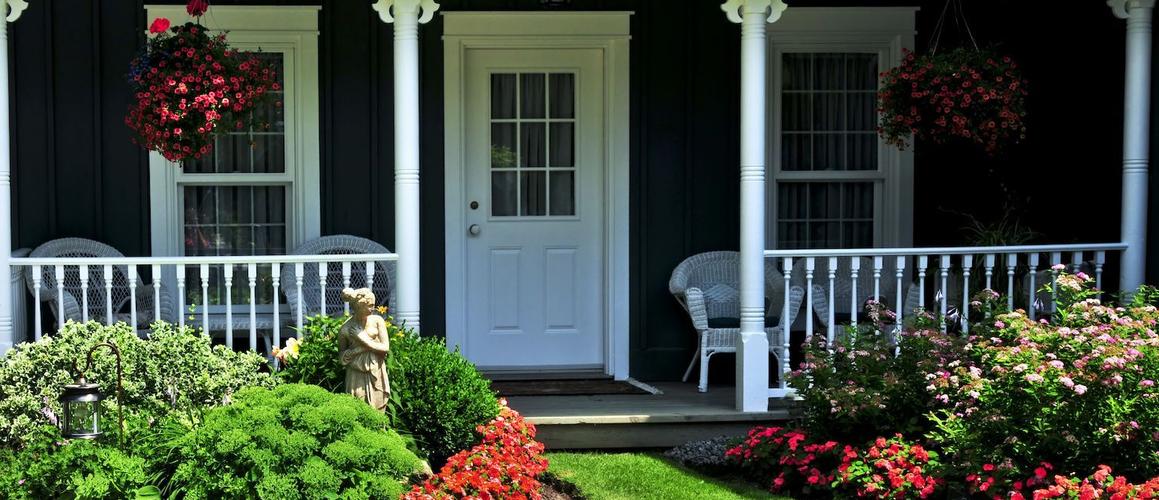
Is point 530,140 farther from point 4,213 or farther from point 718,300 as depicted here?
point 4,213

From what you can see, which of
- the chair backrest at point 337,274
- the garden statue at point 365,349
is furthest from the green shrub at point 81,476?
the chair backrest at point 337,274

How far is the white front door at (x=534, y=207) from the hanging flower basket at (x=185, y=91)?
1786 mm

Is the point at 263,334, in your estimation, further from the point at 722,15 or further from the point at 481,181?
the point at 722,15

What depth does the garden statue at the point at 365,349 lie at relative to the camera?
A: 18.4ft

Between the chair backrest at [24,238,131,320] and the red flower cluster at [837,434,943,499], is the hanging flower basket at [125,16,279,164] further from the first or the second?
the red flower cluster at [837,434,943,499]

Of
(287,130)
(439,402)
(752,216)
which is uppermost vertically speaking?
(287,130)

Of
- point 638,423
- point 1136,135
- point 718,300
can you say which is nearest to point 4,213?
point 638,423

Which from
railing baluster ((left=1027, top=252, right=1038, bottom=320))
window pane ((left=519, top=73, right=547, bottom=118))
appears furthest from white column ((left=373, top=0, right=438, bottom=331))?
railing baluster ((left=1027, top=252, right=1038, bottom=320))

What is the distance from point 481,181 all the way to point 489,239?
1.16 ft

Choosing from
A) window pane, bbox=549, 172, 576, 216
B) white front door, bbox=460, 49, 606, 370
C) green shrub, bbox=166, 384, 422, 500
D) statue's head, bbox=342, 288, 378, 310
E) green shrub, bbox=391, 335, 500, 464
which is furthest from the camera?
window pane, bbox=549, 172, 576, 216

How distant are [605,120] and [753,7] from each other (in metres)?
1.62

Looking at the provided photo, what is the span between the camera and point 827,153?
27.0 feet

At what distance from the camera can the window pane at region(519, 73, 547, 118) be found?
8086mm

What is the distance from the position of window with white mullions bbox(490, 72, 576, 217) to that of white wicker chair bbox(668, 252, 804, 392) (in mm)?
930
